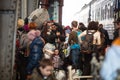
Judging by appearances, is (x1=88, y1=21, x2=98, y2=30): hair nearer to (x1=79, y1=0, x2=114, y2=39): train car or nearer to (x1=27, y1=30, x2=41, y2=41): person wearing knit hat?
(x1=27, y1=30, x2=41, y2=41): person wearing knit hat

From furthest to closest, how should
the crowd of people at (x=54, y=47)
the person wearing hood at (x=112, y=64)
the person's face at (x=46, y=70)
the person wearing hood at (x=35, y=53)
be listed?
1. the crowd of people at (x=54, y=47)
2. the person wearing hood at (x=35, y=53)
3. the person's face at (x=46, y=70)
4. the person wearing hood at (x=112, y=64)

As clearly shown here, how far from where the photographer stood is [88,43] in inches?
370

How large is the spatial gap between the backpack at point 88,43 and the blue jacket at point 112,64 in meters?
6.61

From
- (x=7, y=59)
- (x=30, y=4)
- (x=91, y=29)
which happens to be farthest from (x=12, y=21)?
(x=30, y=4)

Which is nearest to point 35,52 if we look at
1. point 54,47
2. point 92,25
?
point 54,47

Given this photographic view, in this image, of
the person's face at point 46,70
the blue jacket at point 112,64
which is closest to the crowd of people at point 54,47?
the person's face at point 46,70

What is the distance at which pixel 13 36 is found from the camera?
780 centimetres

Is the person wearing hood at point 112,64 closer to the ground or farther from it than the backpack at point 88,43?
farther from it

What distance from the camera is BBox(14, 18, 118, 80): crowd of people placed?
7.51 metres

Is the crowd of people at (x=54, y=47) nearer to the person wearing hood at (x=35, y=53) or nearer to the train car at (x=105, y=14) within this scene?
the person wearing hood at (x=35, y=53)

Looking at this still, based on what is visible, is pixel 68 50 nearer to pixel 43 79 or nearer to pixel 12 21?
pixel 12 21

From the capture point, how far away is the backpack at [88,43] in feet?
30.4

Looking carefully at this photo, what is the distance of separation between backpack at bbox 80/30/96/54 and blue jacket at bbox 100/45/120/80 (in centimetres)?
661

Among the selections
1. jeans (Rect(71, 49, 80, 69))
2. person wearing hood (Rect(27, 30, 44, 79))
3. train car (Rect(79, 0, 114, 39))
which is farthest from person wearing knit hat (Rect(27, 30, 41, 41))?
train car (Rect(79, 0, 114, 39))
